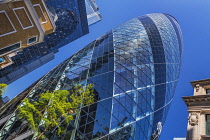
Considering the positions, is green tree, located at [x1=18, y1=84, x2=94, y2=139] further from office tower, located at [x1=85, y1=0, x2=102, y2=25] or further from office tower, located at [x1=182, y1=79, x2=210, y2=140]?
office tower, located at [x1=85, y1=0, x2=102, y2=25]

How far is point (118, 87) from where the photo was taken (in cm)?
2848

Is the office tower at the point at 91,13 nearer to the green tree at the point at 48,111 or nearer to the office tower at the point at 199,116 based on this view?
Result: the green tree at the point at 48,111

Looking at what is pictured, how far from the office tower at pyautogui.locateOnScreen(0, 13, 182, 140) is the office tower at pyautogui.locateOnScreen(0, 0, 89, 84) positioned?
22.5 m

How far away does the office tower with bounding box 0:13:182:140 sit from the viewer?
909 inches

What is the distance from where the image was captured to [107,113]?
25000 millimetres

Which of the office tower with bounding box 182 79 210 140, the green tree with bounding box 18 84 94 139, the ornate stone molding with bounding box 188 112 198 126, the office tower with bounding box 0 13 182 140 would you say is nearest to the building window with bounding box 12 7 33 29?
the green tree with bounding box 18 84 94 139

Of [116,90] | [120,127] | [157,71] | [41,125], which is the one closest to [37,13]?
[41,125]

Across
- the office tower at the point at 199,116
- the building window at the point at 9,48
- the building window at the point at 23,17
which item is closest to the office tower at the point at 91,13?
the building window at the point at 9,48

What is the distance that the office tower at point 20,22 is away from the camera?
1666 cm

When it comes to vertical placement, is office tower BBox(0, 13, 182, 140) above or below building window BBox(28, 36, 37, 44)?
below

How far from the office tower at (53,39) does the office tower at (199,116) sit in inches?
1637

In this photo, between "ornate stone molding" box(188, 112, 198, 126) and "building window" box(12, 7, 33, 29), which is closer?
"building window" box(12, 7, 33, 29)

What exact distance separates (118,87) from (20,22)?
670 inches

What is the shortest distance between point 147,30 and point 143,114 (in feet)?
90.7
